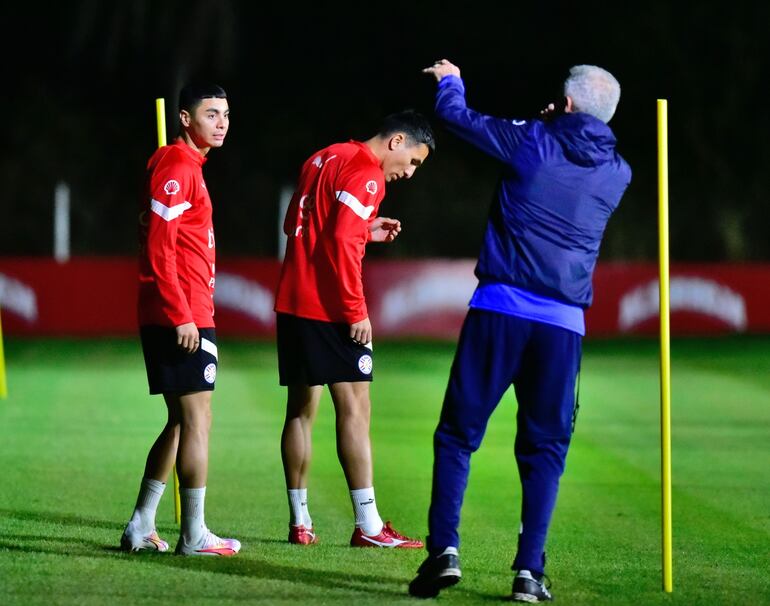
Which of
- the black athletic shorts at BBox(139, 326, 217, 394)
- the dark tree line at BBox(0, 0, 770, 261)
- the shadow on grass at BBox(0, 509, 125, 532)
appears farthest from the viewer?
the dark tree line at BBox(0, 0, 770, 261)

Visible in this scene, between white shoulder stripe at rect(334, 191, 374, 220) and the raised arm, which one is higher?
the raised arm

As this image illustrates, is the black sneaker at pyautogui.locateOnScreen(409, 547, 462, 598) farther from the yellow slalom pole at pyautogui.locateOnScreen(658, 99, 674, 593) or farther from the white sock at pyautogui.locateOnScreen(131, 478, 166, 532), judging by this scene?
the white sock at pyautogui.locateOnScreen(131, 478, 166, 532)

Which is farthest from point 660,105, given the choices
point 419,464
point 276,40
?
point 276,40

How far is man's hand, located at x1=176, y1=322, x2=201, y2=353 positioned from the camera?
7428mm

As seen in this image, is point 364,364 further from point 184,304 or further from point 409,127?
point 409,127

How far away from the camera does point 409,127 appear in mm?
8117

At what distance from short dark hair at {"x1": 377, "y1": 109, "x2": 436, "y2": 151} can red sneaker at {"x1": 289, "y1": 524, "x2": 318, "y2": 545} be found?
200cm

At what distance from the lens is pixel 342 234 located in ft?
25.3

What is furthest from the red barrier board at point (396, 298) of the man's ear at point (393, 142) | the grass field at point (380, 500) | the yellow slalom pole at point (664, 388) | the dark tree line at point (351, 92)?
the yellow slalom pole at point (664, 388)

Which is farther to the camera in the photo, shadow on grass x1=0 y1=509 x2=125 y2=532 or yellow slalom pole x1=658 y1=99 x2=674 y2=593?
shadow on grass x1=0 y1=509 x2=125 y2=532

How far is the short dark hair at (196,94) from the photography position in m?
7.74

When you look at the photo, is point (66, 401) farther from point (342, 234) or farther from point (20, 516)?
point (342, 234)

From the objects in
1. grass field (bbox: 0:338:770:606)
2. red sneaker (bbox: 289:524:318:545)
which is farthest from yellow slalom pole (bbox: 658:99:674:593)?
red sneaker (bbox: 289:524:318:545)

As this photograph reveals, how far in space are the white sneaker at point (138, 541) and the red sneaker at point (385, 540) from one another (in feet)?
3.12
